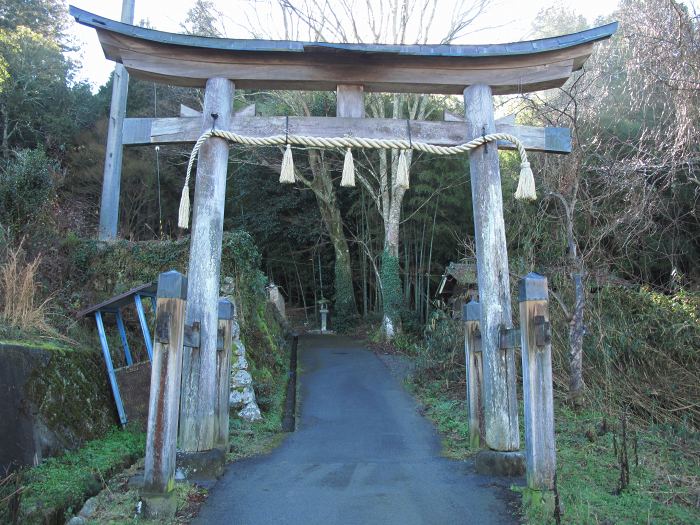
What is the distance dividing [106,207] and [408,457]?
8.95 metres

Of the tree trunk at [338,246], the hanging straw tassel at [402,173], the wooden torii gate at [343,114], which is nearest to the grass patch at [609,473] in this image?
the wooden torii gate at [343,114]

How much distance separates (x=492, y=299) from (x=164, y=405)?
3.09 meters

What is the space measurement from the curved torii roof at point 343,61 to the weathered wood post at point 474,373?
7.78ft

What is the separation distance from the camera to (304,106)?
17.0 metres

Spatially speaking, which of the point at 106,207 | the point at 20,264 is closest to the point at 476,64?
the point at 20,264

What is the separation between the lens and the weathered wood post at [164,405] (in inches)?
161

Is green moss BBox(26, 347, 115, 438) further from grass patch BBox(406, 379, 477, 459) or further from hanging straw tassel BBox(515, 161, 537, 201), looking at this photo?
hanging straw tassel BBox(515, 161, 537, 201)

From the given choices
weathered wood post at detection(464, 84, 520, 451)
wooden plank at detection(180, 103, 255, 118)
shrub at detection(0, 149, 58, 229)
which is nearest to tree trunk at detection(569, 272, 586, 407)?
weathered wood post at detection(464, 84, 520, 451)

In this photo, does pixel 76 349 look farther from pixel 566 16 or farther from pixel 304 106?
pixel 566 16

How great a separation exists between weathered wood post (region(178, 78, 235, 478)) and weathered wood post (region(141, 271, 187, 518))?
103 cm

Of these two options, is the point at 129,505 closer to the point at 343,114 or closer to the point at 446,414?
the point at 343,114

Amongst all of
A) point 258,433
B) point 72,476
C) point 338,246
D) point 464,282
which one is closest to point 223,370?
point 258,433

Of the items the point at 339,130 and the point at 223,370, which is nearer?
the point at 339,130

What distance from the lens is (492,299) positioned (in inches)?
220
